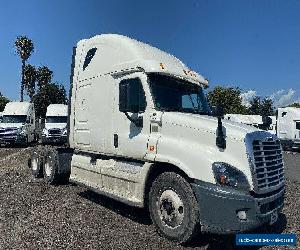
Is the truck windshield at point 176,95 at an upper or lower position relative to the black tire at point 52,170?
upper

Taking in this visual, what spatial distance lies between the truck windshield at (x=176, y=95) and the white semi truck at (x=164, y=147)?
0.9 inches

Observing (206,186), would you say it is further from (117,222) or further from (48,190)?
(48,190)

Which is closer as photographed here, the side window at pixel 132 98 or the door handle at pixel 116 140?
the side window at pixel 132 98

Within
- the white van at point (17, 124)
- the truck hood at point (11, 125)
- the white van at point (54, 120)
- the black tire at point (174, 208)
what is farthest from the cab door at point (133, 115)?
the truck hood at point (11, 125)

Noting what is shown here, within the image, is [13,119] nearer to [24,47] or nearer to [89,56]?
[89,56]

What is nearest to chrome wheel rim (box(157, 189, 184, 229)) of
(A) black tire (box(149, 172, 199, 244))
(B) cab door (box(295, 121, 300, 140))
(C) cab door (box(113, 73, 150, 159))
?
(A) black tire (box(149, 172, 199, 244))

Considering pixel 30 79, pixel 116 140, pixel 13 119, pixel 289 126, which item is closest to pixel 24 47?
pixel 30 79

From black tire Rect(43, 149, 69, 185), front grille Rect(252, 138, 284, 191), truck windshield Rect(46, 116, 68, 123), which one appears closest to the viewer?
front grille Rect(252, 138, 284, 191)

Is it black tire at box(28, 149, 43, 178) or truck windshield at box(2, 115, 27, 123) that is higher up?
truck windshield at box(2, 115, 27, 123)

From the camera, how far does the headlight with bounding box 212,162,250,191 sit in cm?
517

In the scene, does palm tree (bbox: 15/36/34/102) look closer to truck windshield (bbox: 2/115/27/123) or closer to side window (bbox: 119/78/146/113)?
truck windshield (bbox: 2/115/27/123)

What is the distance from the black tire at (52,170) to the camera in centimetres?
995

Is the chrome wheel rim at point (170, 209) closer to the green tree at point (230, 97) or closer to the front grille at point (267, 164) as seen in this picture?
the front grille at point (267, 164)

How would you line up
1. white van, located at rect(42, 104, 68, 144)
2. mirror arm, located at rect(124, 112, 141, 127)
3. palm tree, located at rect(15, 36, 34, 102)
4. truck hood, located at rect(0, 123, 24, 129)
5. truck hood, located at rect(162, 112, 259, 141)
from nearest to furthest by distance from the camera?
truck hood, located at rect(162, 112, 259, 141) < mirror arm, located at rect(124, 112, 141, 127) < white van, located at rect(42, 104, 68, 144) < truck hood, located at rect(0, 123, 24, 129) < palm tree, located at rect(15, 36, 34, 102)
